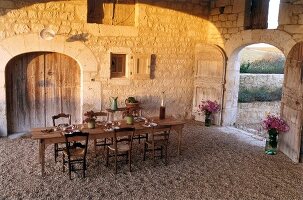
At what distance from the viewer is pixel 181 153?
6.09 metres

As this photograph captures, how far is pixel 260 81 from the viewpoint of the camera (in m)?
10.8

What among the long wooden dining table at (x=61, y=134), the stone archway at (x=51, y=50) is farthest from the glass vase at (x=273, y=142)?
the stone archway at (x=51, y=50)

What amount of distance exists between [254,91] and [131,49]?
16.8 feet

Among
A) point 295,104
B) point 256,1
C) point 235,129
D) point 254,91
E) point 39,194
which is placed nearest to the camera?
point 39,194

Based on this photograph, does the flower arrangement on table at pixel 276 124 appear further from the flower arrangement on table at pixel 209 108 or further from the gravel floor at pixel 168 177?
the flower arrangement on table at pixel 209 108

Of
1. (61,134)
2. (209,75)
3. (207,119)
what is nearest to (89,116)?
(61,134)

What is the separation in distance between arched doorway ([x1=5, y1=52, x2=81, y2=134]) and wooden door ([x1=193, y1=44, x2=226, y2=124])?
3323mm

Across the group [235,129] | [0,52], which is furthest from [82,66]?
[235,129]

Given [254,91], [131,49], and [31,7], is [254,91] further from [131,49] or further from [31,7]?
[31,7]

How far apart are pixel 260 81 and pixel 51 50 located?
7334 millimetres

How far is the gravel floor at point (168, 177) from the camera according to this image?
4.33 m

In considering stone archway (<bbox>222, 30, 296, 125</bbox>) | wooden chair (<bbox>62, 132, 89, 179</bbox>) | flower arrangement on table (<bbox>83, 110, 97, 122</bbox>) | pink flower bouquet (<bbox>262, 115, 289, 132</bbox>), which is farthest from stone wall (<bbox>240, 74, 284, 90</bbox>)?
wooden chair (<bbox>62, 132, 89, 179</bbox>)

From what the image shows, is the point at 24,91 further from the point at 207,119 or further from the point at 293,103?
the point at 293,103

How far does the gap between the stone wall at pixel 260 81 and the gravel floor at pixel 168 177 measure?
179 inches
